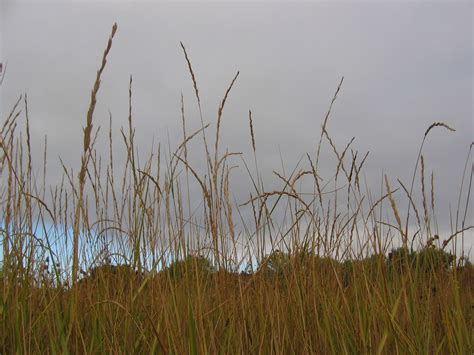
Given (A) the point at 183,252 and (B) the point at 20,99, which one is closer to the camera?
(A) the point at 183,252

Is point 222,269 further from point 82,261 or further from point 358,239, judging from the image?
point 82,261

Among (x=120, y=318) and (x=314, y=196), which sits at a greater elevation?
(x=314, y=196)

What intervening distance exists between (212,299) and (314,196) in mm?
890

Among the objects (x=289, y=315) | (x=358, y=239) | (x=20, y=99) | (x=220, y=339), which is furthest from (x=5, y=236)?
(x=358, y=239)

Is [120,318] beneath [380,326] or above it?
above

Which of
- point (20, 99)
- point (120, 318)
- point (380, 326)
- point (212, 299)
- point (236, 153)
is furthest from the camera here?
point (212, 299)

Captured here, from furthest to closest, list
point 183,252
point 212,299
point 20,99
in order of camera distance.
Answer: point 212,299 < point 20,99 < point 183,252

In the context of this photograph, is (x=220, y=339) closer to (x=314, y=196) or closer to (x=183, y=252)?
(x=183, y=252)

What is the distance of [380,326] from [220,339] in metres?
0.63

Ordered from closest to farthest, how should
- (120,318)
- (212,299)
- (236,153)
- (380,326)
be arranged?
1. (380,326)
2. (120,318)
3. (236,153)
4. (212,299)

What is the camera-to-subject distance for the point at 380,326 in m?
2.00

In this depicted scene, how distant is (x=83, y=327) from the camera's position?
7.58 ft

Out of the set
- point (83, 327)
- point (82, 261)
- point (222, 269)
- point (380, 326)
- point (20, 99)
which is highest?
point (20, 99)

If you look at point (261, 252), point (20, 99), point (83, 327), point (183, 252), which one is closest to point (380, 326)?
point (261, 252)
